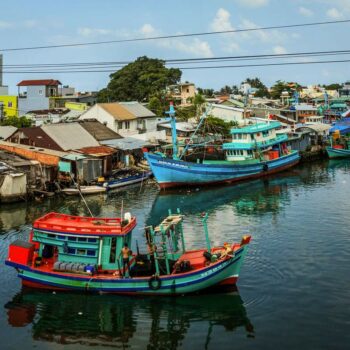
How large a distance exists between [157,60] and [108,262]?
234 ft

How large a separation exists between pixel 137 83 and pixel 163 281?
68.9 meters

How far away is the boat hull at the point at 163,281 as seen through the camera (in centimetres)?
1838

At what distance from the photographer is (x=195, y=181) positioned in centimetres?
4428

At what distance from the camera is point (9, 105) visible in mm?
71125

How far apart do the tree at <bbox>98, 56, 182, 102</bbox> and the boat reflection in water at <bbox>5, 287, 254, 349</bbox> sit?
6474cm

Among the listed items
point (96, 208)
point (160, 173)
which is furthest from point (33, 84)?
point (96, 208)

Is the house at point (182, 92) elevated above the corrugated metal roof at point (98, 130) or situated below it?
above

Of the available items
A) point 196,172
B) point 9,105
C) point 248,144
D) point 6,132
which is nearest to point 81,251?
point 196,172

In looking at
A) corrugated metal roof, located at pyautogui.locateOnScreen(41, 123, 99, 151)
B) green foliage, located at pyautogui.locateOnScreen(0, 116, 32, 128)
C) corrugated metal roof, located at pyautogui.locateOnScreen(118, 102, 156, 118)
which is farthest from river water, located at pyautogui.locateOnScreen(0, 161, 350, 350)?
corrugated metal roof, located at pyautogui.locateOnScreen(118, 102, 156, 118)

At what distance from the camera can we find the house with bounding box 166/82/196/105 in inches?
3337

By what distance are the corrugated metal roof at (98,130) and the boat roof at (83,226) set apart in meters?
31.4

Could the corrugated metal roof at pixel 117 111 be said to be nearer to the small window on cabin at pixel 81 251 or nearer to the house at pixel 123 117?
the house at pixel 123 117

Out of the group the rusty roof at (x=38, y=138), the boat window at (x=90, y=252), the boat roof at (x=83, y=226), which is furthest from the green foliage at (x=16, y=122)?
the boat window at (x=90, y=252)

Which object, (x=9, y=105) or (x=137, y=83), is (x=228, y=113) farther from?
(x=9, y=105)
